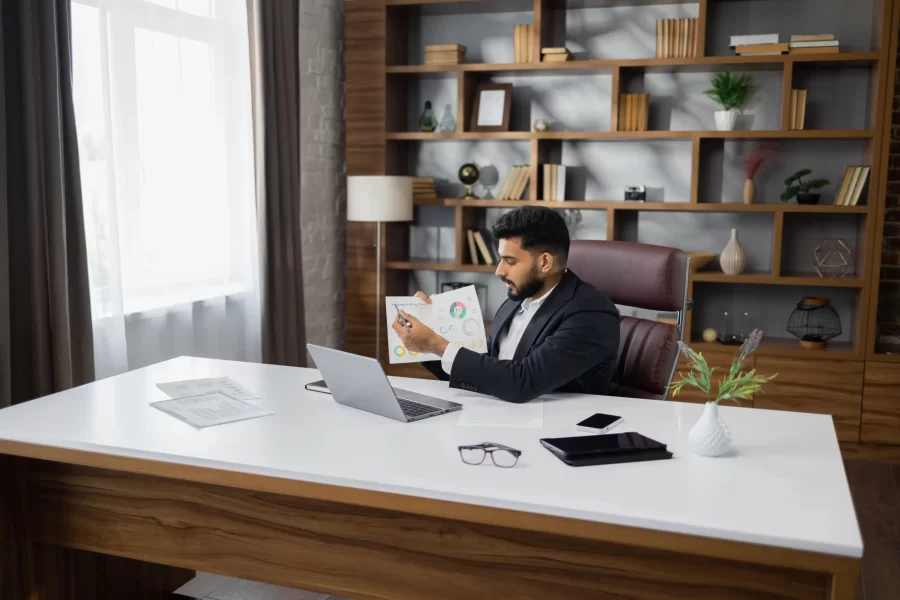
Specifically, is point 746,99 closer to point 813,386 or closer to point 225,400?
point 813,386

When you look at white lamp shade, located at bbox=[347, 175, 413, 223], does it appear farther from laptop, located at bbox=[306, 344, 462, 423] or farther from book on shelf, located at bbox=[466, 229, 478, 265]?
laptop, located at bbox=[306, 344, 462, 423]

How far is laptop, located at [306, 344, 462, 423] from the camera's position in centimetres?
191

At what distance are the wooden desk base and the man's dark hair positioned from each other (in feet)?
3.12

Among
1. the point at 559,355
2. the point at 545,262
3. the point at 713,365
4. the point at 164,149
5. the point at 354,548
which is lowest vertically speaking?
the point at 713,365

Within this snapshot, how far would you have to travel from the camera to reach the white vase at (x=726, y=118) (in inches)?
163

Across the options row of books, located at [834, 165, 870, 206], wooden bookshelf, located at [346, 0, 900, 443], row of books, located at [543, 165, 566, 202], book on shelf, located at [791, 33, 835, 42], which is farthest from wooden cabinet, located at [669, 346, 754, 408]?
book on shelf, located at [791, 33, 835, 42]

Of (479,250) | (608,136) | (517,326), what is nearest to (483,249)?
(479,250)

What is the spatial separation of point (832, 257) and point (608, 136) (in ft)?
4.32

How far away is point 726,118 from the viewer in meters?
4.16

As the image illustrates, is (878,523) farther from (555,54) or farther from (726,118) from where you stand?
(555,54)

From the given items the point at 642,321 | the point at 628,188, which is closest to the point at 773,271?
the point at 628,188

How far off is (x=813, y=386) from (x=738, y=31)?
6.01ft

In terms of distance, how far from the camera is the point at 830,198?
4305 millimetres

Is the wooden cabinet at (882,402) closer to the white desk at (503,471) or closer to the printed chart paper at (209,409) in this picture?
the white desk at (503,471)
